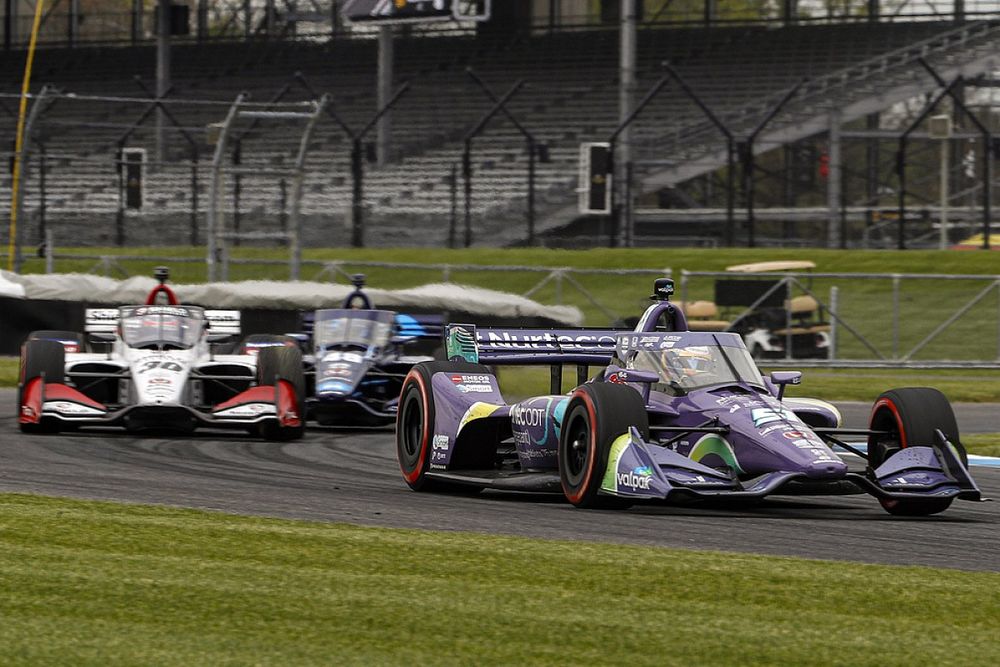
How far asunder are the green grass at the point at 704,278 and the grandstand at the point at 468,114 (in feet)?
5.29

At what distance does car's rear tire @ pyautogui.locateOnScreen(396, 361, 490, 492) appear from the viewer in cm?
1157

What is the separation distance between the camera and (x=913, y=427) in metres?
10.4

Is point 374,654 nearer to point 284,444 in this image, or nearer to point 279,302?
point 284,444

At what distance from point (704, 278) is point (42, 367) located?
17069mm

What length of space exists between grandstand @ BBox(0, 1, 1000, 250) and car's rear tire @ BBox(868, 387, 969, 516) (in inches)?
926

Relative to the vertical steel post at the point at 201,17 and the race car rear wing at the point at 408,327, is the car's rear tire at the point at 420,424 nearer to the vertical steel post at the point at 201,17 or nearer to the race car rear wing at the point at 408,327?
the race car rear wing at the point at 408,327

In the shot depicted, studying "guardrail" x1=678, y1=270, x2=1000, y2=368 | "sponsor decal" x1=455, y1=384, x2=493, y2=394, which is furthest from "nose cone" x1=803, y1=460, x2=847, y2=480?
"guardrail" x1=678, y1=270, x2=1000, y2=368

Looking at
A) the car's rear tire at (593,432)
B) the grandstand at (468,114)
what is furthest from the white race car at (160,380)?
the grandstand at (468,114)

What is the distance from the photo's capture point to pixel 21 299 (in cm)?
2434

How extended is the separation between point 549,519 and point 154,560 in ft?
9.15

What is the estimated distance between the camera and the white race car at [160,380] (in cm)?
1489

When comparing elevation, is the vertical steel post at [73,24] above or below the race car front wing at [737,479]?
above

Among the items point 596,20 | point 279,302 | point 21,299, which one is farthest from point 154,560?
point 596,20

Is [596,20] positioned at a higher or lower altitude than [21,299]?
higher
